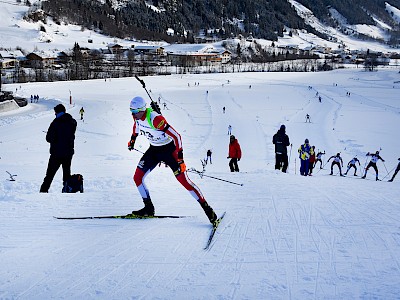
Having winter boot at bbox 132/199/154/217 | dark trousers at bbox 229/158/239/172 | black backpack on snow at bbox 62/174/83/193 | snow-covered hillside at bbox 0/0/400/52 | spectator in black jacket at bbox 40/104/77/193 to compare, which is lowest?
dark trousers at bbox 229/158/239/172

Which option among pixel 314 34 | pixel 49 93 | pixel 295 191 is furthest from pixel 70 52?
pixel 314 34

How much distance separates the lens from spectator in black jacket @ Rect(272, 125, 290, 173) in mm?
9875

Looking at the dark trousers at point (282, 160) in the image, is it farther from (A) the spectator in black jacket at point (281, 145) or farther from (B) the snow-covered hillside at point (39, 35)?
(B) the snow-covered hillside at point (39, 35)

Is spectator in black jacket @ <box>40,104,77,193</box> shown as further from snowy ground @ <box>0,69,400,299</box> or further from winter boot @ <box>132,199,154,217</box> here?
winter boot @ <box>132,199,154,217</box>

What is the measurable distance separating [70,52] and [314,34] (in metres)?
141

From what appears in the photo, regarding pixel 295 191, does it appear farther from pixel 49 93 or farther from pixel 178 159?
pixel 49 93

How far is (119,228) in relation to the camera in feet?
13.4

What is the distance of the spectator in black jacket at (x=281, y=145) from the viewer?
32.4 ft

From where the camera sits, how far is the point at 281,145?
9.98 metres

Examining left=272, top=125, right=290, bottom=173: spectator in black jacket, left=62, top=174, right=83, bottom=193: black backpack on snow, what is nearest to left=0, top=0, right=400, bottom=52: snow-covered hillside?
left=272, top=125, right=290, bottom=173: spectator in black jacket

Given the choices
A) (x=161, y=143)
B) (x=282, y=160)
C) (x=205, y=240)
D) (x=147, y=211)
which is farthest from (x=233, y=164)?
(x=205, y=240)

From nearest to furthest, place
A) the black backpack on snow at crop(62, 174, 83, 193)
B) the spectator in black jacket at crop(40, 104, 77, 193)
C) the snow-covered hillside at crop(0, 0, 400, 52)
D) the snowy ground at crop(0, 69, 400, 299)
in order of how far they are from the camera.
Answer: the snowy ground at crop(0, 69, 400, 299) → the spectator in black jacket at crop(40, 104, 77, 193) → the black backpack on snow at crop(62, 174, 83, 193) → the snow-covered hillside at crop(0, 0, 400, 52)

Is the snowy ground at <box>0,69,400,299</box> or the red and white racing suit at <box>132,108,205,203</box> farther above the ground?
the red and white racing suit at <box>132,108,205,203</box>

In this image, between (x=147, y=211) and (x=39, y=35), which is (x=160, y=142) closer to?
(x=147, y=211)
